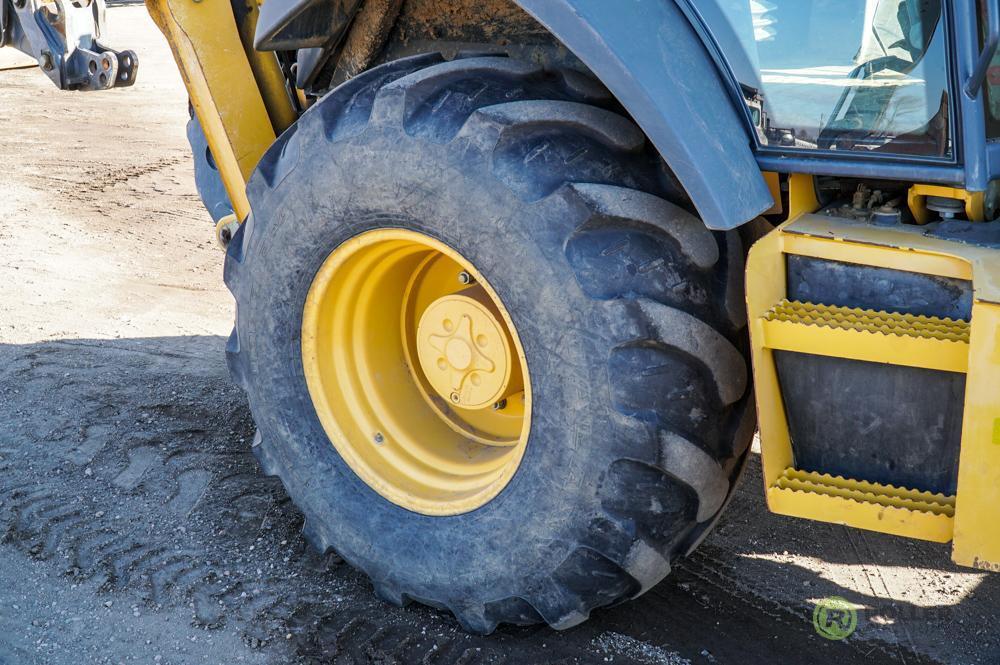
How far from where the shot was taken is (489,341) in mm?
2686

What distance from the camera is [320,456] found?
2.89 m

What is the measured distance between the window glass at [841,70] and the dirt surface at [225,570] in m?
1.35

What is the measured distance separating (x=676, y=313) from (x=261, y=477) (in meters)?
1.90

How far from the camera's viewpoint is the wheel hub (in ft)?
8.76

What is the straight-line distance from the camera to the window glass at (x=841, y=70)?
2.05 m

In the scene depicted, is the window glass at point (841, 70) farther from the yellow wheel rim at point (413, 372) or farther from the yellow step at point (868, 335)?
the yellow wheel rim at point (413, 372)

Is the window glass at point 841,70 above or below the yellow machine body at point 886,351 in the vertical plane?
above

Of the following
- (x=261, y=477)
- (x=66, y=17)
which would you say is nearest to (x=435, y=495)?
(x=261, y=477)

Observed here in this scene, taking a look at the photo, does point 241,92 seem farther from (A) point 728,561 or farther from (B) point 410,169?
(A) point 728,561

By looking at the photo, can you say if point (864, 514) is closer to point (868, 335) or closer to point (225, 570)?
point (868, 335)

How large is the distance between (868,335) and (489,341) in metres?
0.98

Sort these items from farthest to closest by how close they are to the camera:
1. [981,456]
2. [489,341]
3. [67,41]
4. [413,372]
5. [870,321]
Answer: [67,41], [413,372], [489,341], [870,321], [981,456]

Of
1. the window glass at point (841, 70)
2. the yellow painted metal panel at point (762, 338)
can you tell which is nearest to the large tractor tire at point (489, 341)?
the yellow painted metal panel at point (762, 338)

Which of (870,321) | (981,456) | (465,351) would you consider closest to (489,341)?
(465,351)
